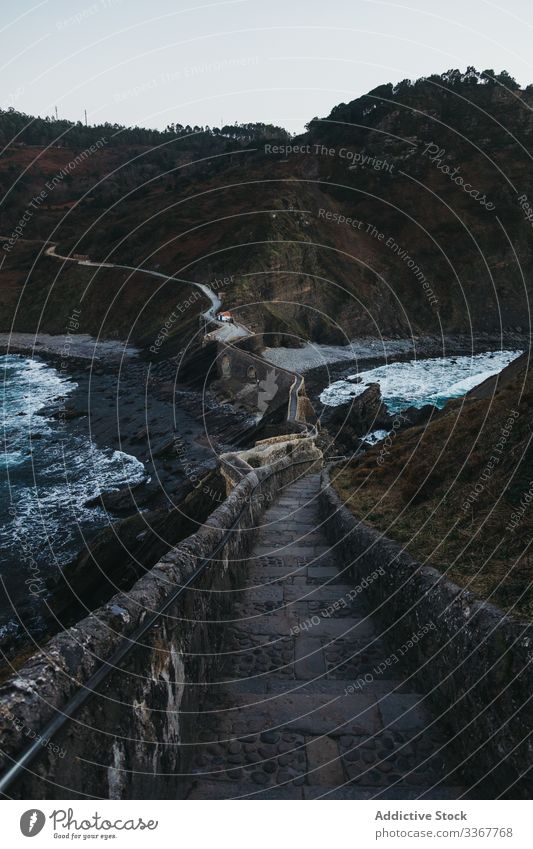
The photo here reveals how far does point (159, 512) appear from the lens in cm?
2505

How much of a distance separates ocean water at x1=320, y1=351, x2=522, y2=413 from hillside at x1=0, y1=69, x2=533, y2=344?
11.9 m

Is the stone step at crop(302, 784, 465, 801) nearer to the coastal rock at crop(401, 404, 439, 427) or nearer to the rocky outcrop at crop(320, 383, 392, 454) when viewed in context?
the rocky outcrop at crop(320, 383, 392, 454)

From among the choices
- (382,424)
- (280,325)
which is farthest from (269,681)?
(280,325)

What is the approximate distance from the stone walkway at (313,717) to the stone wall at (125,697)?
38 centimetres

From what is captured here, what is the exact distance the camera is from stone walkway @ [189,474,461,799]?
462cm

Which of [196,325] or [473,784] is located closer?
[473,784]

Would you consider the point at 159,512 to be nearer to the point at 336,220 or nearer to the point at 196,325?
the point at 196,325

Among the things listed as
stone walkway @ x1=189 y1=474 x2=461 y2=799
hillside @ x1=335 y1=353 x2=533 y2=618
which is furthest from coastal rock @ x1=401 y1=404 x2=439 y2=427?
stone walkway @ x1=189 y1=474 x2=461 y2=799

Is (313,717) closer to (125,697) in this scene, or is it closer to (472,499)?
(125,697)

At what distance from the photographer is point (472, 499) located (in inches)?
337

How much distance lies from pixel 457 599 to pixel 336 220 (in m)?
106

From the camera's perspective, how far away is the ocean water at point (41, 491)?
79.7ft

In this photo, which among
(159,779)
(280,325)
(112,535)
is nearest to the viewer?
(159,779)

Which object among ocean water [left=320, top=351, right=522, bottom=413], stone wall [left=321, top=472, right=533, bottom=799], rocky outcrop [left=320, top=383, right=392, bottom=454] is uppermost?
stone wall [left=321, top=472, right=533, bottom=799]
